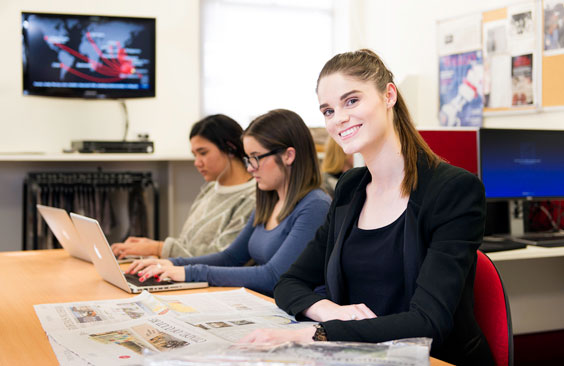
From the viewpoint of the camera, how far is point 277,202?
2.25m

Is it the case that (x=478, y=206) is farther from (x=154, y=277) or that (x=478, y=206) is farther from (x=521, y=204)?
(x=521, y=204)

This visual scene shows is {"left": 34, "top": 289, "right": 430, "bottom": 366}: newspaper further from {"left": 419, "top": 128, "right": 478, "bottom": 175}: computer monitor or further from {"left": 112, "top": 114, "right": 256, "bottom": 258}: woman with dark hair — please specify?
{"left": 419, "top": 128, "right": 478, "bottom": 175}: computer monitor

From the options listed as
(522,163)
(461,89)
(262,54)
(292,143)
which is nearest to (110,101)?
(262,54)

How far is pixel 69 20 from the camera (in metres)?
4.58

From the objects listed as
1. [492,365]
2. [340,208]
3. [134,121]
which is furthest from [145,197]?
[492,365]

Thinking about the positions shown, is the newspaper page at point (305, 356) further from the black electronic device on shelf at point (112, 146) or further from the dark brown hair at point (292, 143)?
the black electronic device on shelf at point (112, 146)

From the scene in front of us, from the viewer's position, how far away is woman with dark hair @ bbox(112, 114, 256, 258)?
2.57m

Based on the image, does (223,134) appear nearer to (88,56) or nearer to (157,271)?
(157,271)

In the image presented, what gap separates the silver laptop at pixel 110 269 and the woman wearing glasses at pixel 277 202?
0.32ft

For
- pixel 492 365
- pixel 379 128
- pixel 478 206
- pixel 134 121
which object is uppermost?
pixel 134 121

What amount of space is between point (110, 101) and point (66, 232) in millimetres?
2531

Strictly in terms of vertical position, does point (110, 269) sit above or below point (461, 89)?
below

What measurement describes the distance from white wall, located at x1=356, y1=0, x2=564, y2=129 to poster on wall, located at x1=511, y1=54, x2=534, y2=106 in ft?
0.37

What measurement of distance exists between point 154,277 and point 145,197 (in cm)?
274
